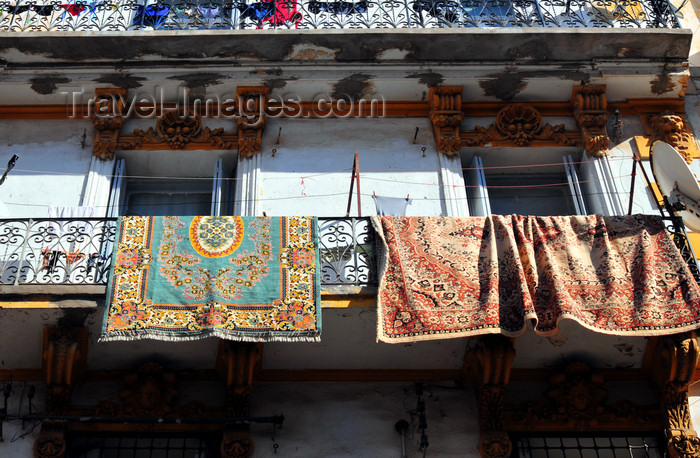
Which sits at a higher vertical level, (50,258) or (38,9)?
(38,9)

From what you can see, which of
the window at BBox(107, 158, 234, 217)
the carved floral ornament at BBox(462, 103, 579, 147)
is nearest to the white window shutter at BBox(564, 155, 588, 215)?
the carved floral ornament at BBox(462, 103, 579, 147)

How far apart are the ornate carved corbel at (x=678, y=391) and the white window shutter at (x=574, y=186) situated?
2363 mm

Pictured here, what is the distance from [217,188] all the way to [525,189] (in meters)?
3.95

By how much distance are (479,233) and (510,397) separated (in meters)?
1.74

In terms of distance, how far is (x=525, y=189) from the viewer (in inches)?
429

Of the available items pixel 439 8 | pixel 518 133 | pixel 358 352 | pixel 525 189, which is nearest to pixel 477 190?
pixel 525 189

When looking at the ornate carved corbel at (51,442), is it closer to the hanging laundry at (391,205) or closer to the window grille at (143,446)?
the window grille at (143,446)

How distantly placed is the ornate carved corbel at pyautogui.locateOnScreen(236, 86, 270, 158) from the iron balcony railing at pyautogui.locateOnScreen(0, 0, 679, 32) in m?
0.92

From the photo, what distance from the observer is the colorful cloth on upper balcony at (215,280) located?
7.73 meters

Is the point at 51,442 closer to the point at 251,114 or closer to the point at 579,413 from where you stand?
the point at 251,114

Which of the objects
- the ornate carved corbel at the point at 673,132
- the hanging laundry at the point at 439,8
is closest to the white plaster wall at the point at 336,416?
the ornate carved corbel at the point at 673,132

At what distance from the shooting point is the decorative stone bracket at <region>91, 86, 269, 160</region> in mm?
10562

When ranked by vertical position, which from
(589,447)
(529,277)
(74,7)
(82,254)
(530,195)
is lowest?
(589,447)

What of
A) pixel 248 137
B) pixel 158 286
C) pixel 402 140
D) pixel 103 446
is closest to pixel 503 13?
pixel 402 140
